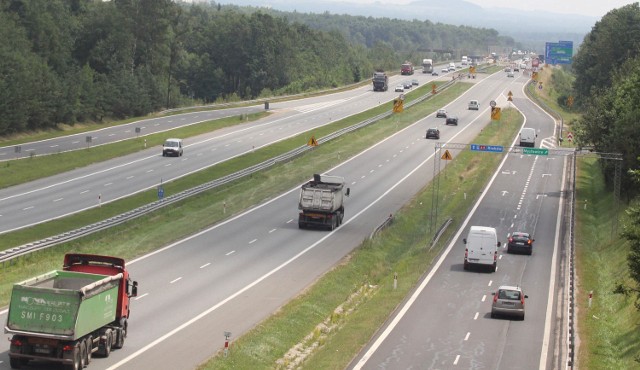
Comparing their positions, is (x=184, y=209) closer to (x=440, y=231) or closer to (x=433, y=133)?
(x=440, y=231)

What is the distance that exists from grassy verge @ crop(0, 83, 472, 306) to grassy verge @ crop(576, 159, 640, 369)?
2221 cm

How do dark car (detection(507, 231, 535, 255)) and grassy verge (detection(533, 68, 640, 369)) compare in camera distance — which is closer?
grassy verge (detection(533, 68, 640, 369))

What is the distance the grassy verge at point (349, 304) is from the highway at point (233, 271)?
3.17ft

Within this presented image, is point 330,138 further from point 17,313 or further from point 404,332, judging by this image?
point 17,313

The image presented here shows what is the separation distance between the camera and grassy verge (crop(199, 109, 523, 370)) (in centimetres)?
4009

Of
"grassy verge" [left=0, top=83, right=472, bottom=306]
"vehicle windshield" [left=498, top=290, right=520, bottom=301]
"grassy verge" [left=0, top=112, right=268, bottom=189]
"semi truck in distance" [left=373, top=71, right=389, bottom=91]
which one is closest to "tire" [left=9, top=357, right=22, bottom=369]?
"grassy verge" [left=0, top=83, right=472, bottom=306]

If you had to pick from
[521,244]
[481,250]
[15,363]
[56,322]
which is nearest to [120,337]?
[15,363]

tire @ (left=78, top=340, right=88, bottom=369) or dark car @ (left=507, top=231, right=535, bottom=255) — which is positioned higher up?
tire @ (left=78, top=340, right=88, bottom=369)

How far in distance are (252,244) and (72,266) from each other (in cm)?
2646

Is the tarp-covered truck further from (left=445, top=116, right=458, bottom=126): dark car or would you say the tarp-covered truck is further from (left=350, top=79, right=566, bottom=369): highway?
(left=445, top=116, right=458, bottom=126): dark car

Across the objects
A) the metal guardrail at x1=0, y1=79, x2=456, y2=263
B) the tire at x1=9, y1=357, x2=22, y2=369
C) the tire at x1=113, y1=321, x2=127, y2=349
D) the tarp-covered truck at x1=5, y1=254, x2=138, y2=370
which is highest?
the tarp-covered truck at x1=5, y1=254, x2=138, y2=370

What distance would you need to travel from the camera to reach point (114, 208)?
74000mm

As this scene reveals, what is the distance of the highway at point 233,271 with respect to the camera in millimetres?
39841

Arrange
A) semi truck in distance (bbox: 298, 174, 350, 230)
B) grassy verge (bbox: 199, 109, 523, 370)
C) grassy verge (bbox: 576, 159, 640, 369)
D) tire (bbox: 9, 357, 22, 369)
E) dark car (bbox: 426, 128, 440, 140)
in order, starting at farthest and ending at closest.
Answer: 1. dark car (bbox: 426, 128, 440, 140)
2. semi truck in distance (bbox: 298, 174, 350, 230)
3. grassy verge (bbox: 576, 159, 640, 369)
4. grassy verge (bbox: 199, 109, 523, 370)
5. tire (bbox: 9, 357, 22, 369)
